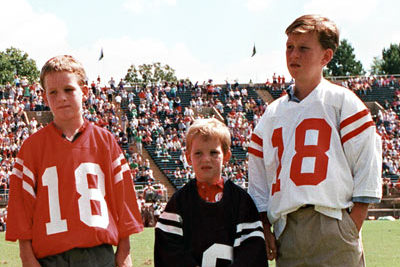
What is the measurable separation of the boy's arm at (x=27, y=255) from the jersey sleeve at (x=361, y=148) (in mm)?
1986

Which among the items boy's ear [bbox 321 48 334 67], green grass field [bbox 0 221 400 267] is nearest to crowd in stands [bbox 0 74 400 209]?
green grass field [bbox 0 221 400 267]

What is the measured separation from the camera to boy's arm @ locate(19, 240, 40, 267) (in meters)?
4.02

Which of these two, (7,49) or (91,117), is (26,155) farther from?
(7,49)

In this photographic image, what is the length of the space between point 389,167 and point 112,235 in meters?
29.6

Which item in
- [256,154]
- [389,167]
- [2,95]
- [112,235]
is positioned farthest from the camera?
[2,95]

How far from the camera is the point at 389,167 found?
32.1 metres

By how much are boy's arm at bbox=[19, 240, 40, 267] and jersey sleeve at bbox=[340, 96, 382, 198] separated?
1.99 metres

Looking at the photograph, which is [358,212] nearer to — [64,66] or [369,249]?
[64,66]

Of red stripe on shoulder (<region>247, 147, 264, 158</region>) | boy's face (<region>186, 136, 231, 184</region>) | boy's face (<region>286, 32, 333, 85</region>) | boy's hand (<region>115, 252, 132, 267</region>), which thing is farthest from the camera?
red stripe on shoulder (<region>247, 147, 264, 158</region>)

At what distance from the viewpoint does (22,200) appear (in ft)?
13.5

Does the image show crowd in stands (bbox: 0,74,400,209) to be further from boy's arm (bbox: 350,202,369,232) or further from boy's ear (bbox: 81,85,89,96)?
boy's arm (bbox: 350,202,369,232)

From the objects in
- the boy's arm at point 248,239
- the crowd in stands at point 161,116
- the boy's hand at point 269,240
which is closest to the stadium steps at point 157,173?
the crowd in stands at point 161,116

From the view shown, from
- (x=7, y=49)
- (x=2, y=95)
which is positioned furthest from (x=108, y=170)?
(x=7, y=49)

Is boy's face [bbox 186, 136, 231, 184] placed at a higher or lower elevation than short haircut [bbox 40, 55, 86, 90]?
lower
